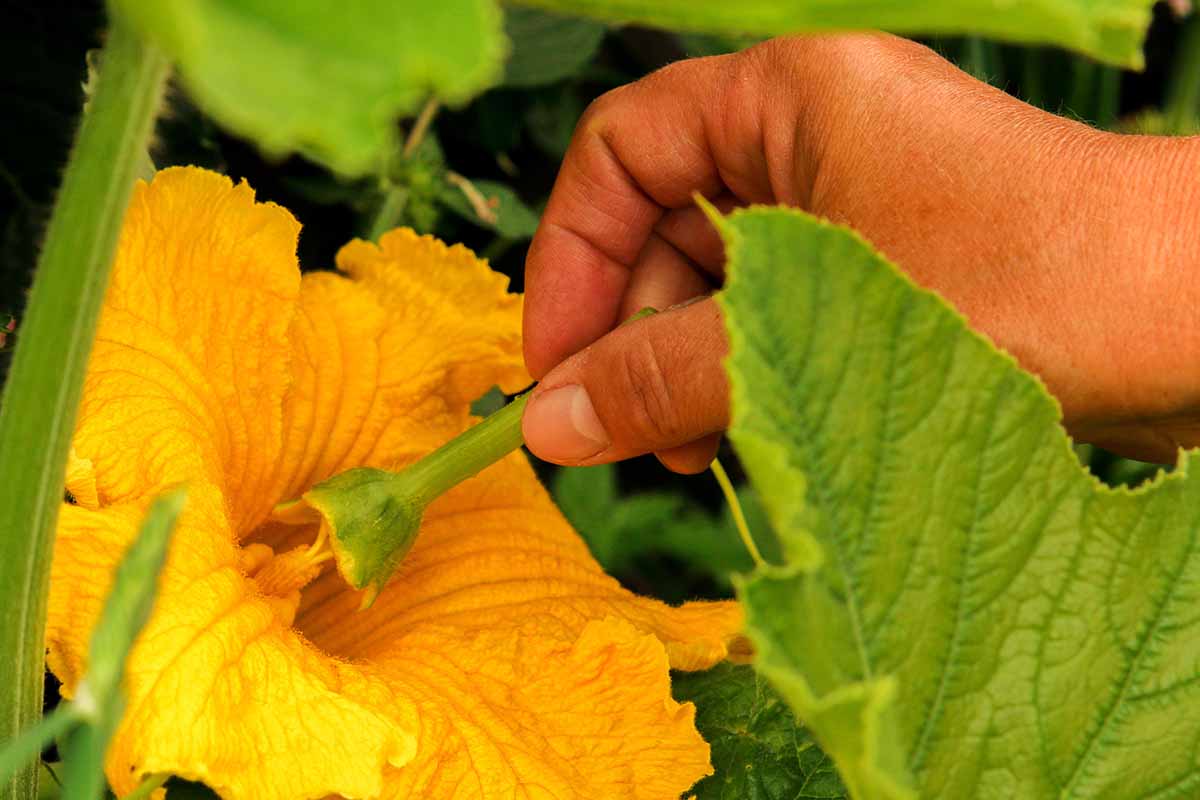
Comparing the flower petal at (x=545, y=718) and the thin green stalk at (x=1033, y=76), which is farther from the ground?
the thin green stalk at (x=1033, y=76)

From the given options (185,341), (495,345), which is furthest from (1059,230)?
(185,341)

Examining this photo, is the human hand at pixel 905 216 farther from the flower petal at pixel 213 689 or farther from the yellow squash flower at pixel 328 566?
the flower petal at pixel 213 689

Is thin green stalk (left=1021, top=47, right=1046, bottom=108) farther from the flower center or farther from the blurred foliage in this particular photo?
the flower center

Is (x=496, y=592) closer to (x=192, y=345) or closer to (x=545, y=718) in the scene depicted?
(x=545, y=718)

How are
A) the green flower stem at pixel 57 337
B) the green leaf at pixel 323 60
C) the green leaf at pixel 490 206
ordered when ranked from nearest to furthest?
1. the green leaf at pixel 323 60
2. the green flower stem at pixel 57 337
3. the green leaf at pixel 490 206

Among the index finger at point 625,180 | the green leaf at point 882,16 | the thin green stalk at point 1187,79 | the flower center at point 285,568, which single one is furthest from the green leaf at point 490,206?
the thin green stalk at point 1187,79

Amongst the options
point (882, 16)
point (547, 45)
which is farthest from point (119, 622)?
point (547, 45)
